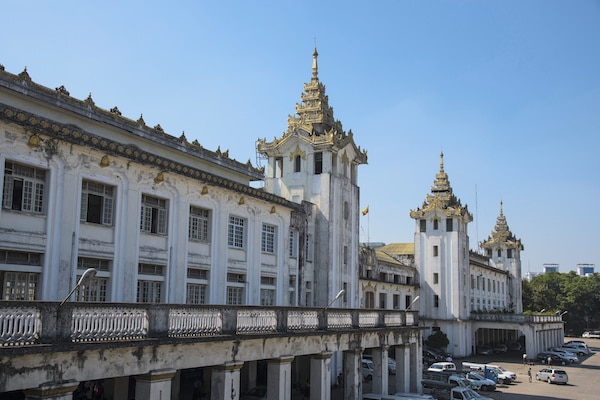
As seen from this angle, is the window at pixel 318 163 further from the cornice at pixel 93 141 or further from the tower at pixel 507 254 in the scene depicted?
the tower at pixel 507 254

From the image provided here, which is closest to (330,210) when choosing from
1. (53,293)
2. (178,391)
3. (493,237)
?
(178,391)

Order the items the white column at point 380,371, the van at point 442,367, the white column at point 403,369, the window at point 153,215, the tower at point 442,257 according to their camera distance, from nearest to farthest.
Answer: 1. the window at point 153,215
2. the white column at point 380,371
3. the white column at point 403,369
4. the van at point 442,367
5. the tower at point 442,257

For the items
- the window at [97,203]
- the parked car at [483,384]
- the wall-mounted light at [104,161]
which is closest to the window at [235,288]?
the window at [97,203]

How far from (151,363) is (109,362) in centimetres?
142

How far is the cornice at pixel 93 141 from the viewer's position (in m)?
18.6

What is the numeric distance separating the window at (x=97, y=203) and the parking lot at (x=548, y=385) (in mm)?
28941

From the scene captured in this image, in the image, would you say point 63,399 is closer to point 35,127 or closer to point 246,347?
point 246,347

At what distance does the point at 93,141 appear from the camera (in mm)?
21047

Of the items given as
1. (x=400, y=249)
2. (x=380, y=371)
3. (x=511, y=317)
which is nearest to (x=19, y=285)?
(x=380, y=371)

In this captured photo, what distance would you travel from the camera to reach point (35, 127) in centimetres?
1917

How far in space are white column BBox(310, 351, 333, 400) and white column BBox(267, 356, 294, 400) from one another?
8.97ft

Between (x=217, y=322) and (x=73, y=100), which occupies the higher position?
(x=73, y=100)

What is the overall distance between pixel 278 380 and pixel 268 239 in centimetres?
1179

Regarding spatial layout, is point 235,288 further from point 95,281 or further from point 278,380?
point 95,281
